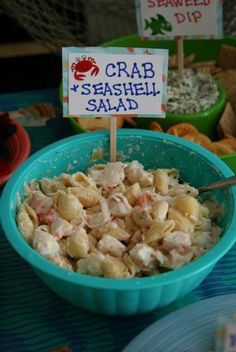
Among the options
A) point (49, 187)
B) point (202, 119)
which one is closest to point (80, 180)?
point (49, 187)

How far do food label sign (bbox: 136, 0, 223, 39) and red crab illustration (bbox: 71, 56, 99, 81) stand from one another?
26 cm

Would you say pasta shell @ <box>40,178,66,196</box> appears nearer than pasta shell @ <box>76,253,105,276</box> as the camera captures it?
No

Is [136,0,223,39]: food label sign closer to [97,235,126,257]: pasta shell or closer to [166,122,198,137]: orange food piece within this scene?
[166,122,198,137]: orange food piece

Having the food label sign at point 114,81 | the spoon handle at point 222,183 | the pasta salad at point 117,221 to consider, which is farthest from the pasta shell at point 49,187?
the spoon handle at point 222,183

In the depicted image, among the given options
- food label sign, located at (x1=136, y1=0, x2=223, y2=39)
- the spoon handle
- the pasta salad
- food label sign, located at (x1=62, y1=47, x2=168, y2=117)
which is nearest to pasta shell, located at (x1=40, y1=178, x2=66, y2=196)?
the pasta salad

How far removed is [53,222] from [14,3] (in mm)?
574

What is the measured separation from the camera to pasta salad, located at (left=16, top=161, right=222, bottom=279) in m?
0.65

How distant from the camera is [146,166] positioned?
850 mm

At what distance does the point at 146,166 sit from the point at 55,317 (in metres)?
0.28

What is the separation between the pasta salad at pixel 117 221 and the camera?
654mm

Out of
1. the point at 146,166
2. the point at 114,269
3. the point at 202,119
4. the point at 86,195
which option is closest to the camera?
the point at 114,269

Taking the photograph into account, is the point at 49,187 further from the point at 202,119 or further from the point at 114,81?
the point at 202,119

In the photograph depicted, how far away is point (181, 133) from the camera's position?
90cm

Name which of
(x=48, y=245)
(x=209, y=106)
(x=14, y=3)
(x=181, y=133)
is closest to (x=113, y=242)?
(x=48, y=245)
